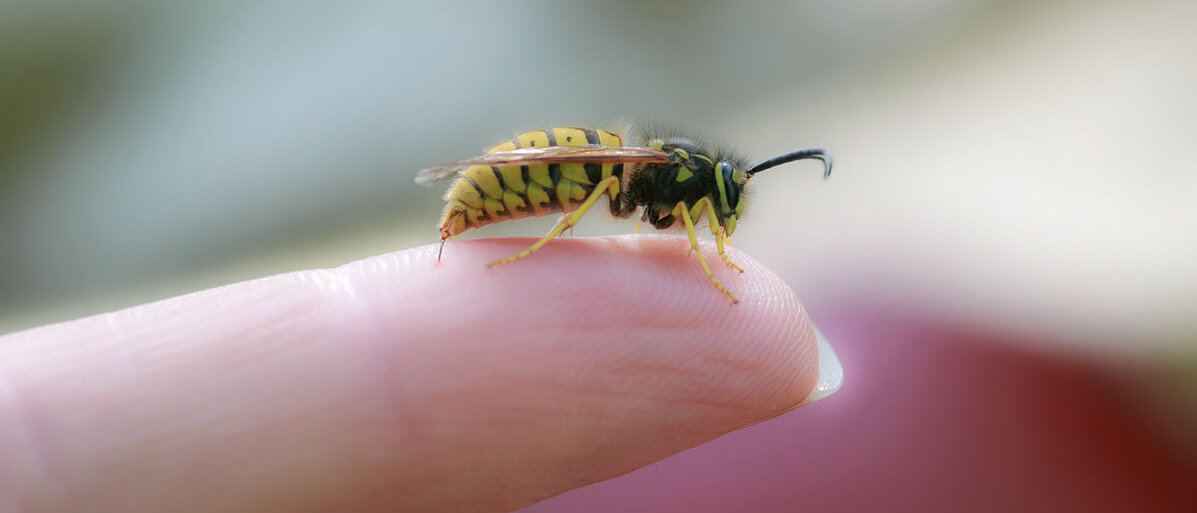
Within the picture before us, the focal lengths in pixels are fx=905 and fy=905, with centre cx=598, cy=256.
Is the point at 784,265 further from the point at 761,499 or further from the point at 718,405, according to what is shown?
the point at 718,405

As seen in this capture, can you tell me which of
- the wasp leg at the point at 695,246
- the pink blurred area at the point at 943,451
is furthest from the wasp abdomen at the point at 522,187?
the pink blurred area at the point at 943,451

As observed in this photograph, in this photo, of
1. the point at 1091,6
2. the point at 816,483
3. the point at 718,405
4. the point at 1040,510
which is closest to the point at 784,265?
the point at 816,483

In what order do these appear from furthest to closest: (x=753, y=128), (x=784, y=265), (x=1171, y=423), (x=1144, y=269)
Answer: (x=753, y=128) → (x=784, y=265) → (x=1144, y=269) → (x=1171, y=423)

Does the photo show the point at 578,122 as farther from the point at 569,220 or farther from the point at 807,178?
the point at 569,220

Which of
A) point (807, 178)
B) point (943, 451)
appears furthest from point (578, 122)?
point (943, 451)

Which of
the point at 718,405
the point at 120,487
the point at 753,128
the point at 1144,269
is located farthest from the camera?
the point at 753,128

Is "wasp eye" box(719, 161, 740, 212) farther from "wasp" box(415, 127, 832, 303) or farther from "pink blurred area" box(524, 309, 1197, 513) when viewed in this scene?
"pink blurred area" box(524, 309, 1197, 513)

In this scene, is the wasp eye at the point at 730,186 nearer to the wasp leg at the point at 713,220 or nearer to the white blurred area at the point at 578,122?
the wasp leg at the point at 713,220

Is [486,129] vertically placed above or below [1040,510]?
above

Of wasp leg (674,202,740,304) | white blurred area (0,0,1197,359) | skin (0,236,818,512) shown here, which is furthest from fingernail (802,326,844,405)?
white blurred area (0,0,1197,359)
